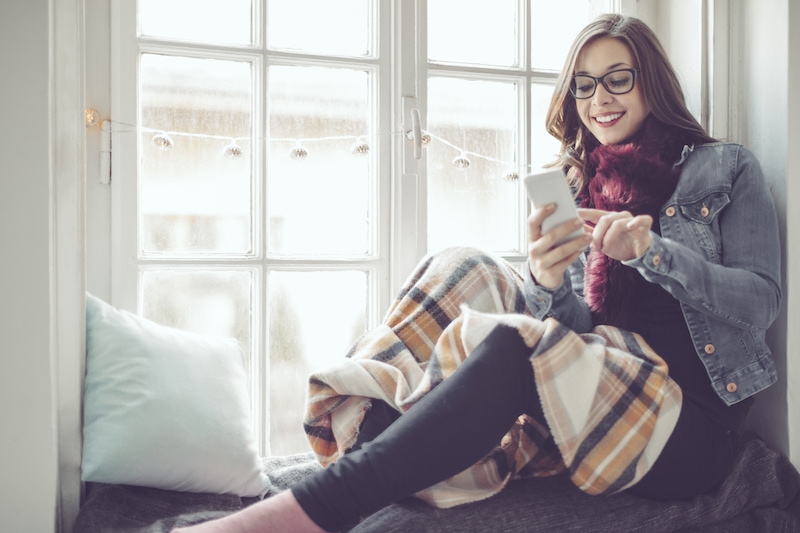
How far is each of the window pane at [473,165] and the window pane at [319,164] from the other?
0.18m

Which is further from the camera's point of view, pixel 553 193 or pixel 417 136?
pixel 417 136

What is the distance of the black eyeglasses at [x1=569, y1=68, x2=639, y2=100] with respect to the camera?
1.53 meters

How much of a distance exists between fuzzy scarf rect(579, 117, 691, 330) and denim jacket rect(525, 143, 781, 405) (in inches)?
1.1

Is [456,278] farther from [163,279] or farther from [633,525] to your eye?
[163,279]

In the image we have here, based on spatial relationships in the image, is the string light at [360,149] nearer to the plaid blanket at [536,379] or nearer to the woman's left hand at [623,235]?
the plaid blanket at [536,379]

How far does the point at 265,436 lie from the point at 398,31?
1.05 m

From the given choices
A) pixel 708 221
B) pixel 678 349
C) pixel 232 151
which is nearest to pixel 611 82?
pixel 708 221

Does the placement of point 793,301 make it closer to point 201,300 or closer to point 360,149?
point 360,149

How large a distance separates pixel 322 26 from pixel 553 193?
35.7 inches

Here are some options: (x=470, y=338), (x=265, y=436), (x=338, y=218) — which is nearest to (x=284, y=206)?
(x=338, y=218)

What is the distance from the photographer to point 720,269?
131 cm

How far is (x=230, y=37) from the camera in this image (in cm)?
170

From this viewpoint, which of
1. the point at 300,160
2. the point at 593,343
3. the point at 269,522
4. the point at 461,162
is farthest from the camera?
the point at 461,162

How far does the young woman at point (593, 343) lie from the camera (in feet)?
3.64
